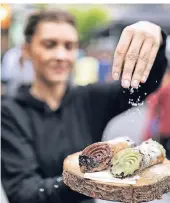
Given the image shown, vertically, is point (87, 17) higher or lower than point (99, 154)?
higher

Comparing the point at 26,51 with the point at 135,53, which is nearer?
the point at 135,53

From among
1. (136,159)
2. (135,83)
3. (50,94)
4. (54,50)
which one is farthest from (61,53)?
(136,159)

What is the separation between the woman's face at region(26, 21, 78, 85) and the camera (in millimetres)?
1130

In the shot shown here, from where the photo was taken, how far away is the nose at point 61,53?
1.12m

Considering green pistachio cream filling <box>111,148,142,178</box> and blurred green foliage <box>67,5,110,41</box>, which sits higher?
blurred green foliage <box>67,5,110,41</box>

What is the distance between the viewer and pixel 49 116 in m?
1.18

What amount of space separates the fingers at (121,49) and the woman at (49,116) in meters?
0.11

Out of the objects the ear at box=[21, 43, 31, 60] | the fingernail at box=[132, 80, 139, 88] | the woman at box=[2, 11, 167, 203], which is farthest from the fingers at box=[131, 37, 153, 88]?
the ear at box=[21, 43, 31, 60]

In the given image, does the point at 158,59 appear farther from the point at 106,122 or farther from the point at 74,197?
the point at 74,197

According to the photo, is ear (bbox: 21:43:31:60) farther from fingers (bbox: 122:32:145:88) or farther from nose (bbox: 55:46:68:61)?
→ fingers (bbox: 122:32:145:88)

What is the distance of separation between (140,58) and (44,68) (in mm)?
299

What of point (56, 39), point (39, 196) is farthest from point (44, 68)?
point (39, 196)

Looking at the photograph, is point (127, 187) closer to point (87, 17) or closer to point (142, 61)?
point (142, 61)

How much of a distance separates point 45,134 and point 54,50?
0.22 m
